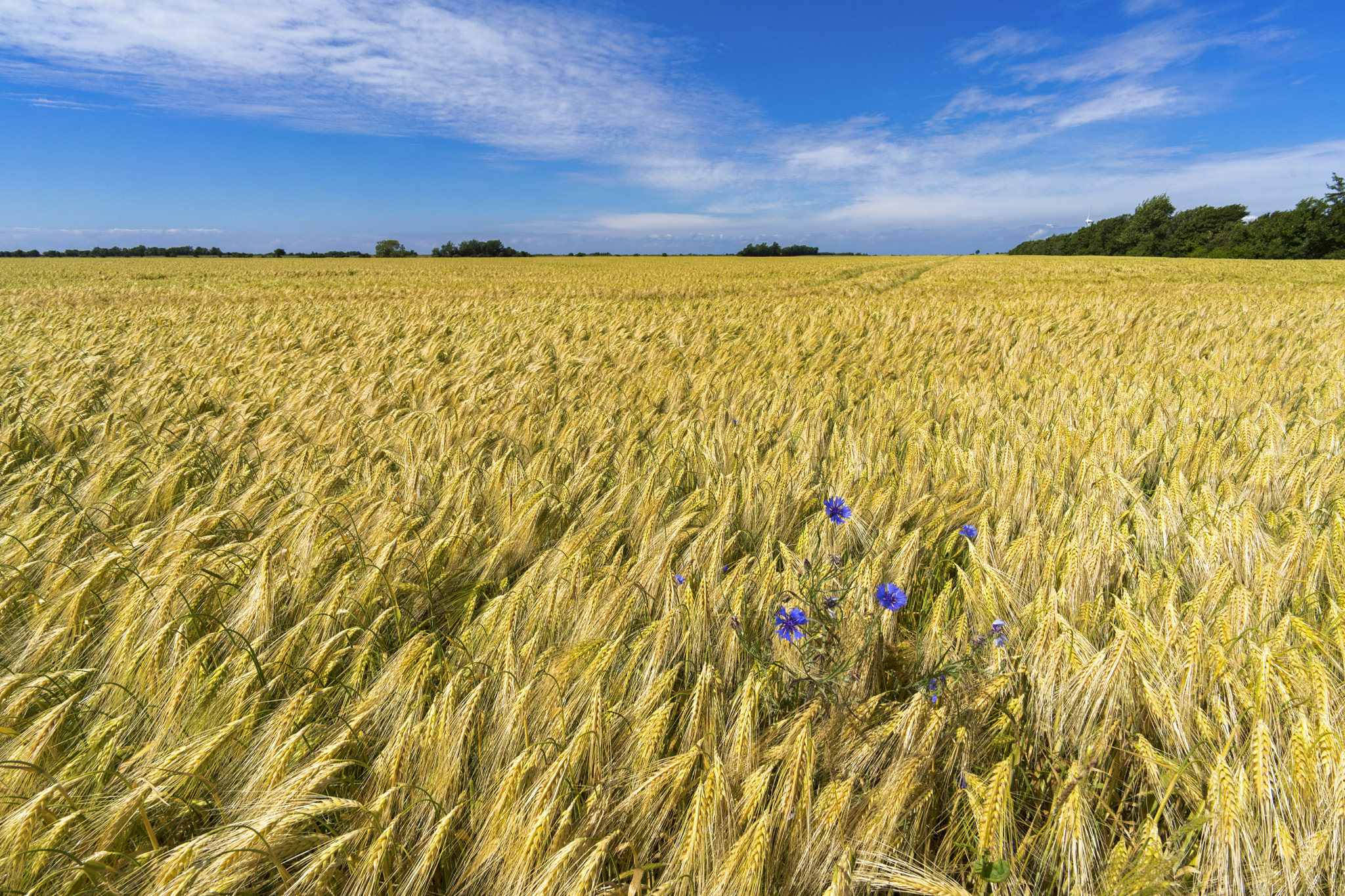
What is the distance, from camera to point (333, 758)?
1.06 metres

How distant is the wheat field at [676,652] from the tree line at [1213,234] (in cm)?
6897

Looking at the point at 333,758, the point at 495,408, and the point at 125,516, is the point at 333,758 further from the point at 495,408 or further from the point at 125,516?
the point at 495,408

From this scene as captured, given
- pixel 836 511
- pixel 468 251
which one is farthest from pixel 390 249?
pixel 836 511

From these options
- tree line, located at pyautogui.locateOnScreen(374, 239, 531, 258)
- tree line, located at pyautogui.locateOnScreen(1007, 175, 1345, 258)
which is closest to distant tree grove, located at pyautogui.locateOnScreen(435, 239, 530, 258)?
tree line, located at pyautogui.locateOnScreen(374, 239, 531, 258)

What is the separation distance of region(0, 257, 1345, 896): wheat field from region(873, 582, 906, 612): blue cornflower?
1cm

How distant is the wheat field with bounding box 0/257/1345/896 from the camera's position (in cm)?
89

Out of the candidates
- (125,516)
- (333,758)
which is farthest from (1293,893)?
(125,516)

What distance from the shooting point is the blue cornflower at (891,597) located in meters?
1.26

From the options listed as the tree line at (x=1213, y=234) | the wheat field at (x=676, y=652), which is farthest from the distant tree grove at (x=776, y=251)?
the wheat field at (x=676, y=652)

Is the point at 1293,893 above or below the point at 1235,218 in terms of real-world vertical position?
below

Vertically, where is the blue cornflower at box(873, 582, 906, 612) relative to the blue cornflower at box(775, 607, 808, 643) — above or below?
above

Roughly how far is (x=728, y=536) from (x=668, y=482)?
0.36 meters

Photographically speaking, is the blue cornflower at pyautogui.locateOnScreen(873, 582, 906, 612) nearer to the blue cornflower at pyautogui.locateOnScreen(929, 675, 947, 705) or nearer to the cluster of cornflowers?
the cluster of cornflowers

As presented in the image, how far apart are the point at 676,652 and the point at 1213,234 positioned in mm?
93190
